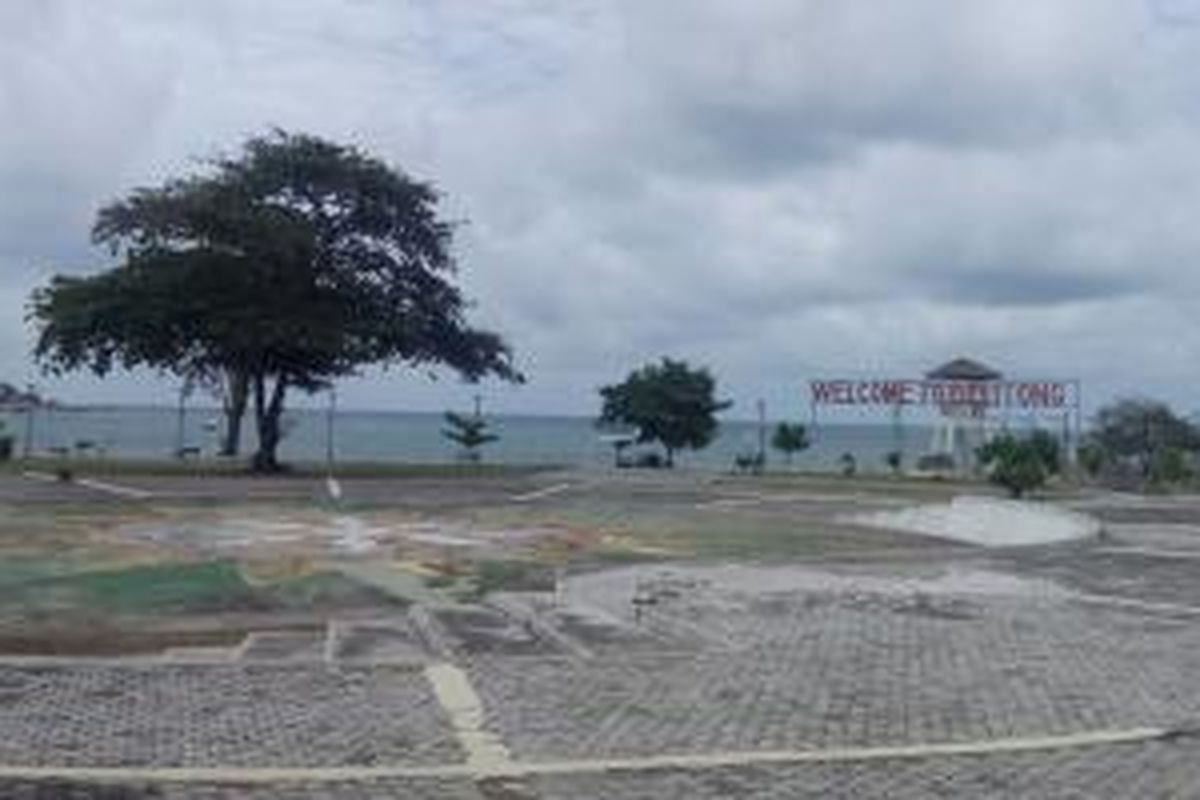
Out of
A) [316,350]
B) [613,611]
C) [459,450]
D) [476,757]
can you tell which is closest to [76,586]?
[613,611]

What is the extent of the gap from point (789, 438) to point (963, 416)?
4929 millimetres

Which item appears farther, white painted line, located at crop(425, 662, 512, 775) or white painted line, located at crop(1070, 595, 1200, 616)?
white painted line, located at crop(1070, 595, 1200, 616)

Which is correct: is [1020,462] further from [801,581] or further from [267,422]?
[801,581]

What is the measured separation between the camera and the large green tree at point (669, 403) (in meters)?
59.2

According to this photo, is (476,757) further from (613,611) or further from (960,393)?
(960,393)

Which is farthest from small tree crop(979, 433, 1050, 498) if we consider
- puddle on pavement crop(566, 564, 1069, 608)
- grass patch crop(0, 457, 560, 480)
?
puddle on pavement crop(566, 564, 1069, 608)

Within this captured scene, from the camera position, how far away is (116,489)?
3775 centimetres

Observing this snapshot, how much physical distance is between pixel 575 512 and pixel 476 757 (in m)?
21.8

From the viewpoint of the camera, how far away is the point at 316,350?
47.2 m

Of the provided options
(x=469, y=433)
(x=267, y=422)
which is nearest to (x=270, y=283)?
(x=267, y=422)

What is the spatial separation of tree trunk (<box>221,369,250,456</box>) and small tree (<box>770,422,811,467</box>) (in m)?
13.9

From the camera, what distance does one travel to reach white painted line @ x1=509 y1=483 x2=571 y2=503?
123 feet

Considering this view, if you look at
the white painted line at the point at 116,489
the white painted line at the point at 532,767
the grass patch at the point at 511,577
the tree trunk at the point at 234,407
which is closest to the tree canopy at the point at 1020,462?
the white painted line at the point at 116,489

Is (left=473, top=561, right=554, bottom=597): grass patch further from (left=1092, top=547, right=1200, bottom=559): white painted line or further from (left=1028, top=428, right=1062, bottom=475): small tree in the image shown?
(left=1028, top=428, right=1062, bottom=475): small tree
